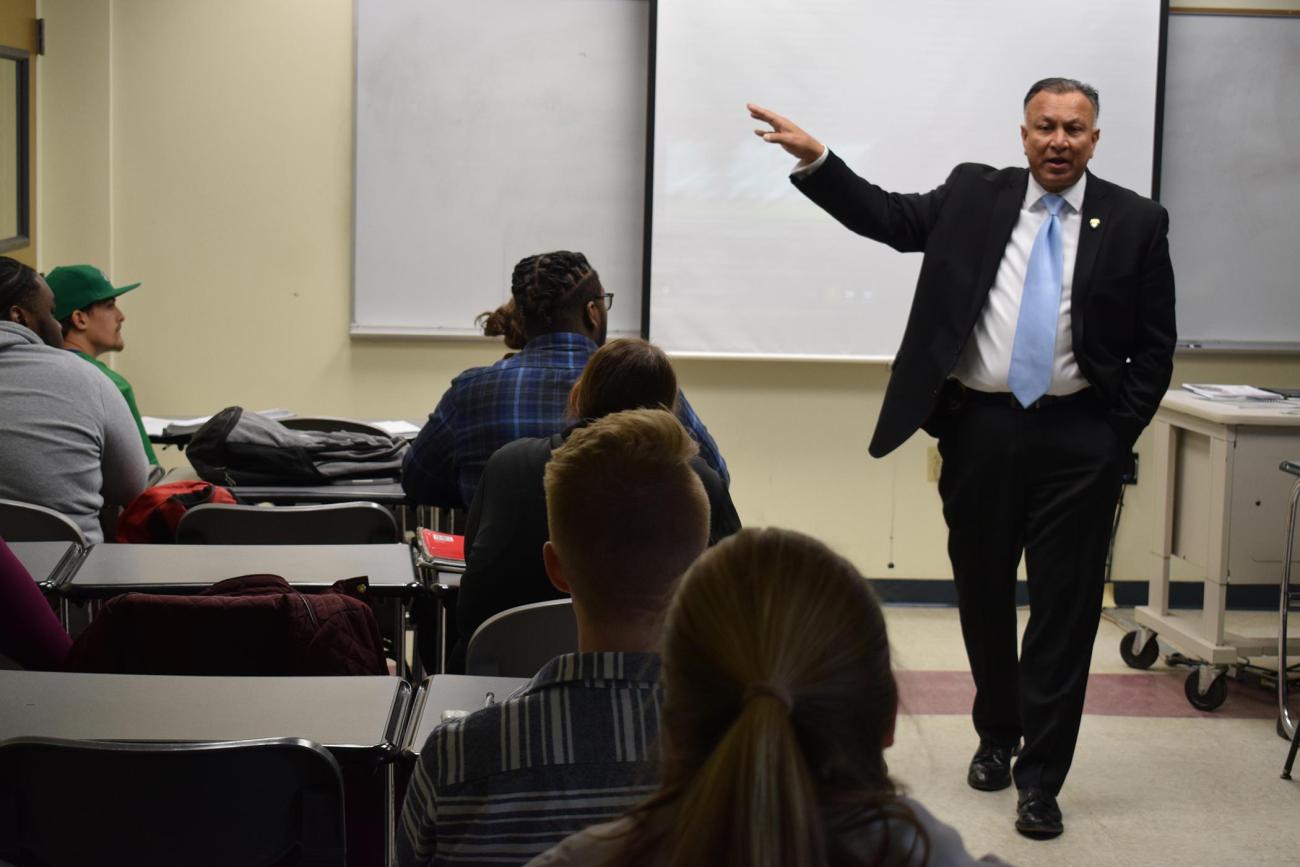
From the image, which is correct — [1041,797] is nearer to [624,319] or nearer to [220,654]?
[220,654]

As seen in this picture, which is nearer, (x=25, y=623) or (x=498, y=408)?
(x=25, y=623)

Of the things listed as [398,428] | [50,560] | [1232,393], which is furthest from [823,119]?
[50,560]

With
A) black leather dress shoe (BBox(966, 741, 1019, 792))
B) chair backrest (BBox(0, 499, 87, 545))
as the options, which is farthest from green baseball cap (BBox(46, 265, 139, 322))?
black leather dress shoe (BBox(966, 741, 1019, 792))

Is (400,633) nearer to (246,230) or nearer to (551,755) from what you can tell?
(551,755)

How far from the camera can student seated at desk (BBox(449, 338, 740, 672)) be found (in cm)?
240

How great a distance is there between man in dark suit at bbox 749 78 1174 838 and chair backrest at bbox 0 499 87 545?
1.71 m

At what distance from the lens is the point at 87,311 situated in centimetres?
402

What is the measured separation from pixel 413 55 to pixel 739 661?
14.9ft

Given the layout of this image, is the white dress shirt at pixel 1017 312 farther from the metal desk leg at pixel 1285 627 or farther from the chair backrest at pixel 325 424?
the chair backrest at pixel 325 424

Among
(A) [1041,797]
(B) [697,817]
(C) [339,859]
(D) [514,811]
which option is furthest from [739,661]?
(A) [1041,797]

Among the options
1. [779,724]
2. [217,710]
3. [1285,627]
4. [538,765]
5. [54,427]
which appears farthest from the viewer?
[1285,627]

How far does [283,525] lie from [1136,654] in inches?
116

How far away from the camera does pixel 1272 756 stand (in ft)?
12.5

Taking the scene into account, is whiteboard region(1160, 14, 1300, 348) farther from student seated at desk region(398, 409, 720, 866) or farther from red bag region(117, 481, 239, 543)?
student seated at desk region(398, 409, 720, 866)
